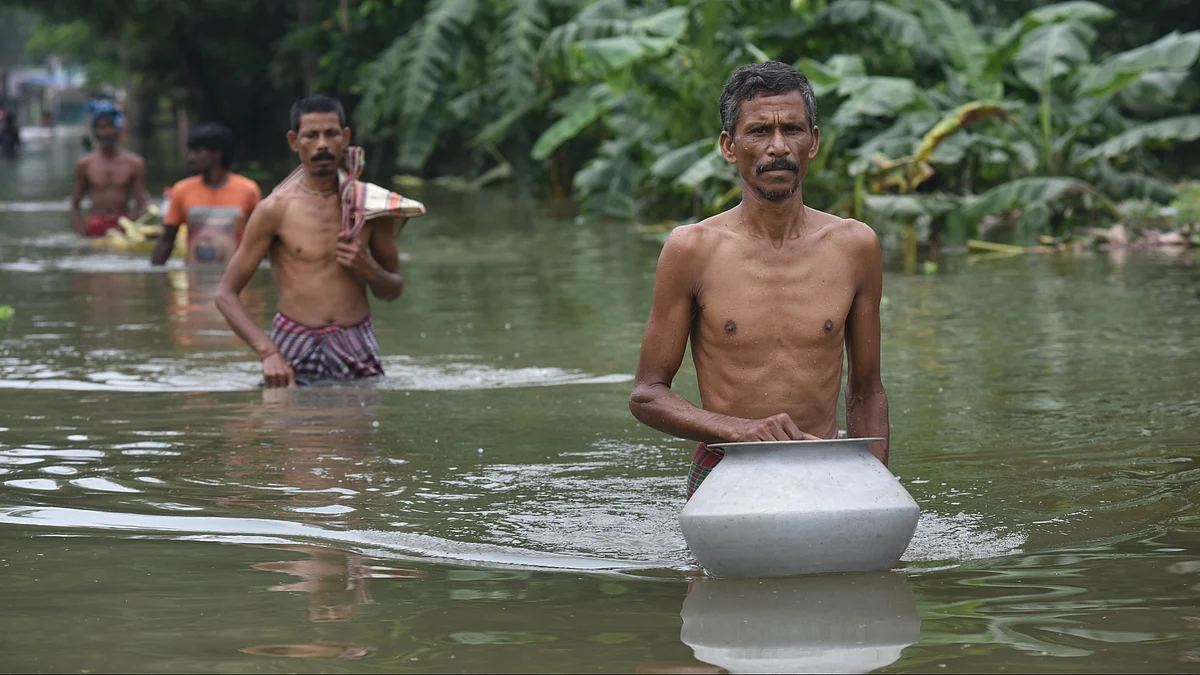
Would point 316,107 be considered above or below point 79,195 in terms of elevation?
above

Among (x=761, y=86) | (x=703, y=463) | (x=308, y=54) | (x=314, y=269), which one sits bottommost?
(x=703, y=463)

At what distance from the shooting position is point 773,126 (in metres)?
4.78

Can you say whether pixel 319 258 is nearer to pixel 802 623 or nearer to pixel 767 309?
pixel 767 309

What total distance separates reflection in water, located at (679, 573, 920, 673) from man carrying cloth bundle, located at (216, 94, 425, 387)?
3663 mm

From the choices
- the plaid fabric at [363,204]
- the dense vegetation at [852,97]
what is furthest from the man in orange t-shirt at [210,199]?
the plaid fabric at [363,204]

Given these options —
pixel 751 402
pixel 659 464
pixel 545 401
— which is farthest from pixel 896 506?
pixel 545 401

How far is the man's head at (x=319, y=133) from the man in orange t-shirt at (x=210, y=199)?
16.2ft

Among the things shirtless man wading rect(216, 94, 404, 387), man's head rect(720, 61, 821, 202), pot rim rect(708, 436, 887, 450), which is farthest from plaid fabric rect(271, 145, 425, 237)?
pot rim rect(708, 436, 887, 450)

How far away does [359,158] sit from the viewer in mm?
7836

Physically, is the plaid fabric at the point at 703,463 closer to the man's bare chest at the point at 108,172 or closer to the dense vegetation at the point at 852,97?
the dense vegetation at the point at 852,97

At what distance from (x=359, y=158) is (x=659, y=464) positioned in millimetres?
2013

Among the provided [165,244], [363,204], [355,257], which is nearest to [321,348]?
[355,257]

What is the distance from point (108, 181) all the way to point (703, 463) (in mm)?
12813

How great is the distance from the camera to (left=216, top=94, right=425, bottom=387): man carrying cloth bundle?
8.03 metres
